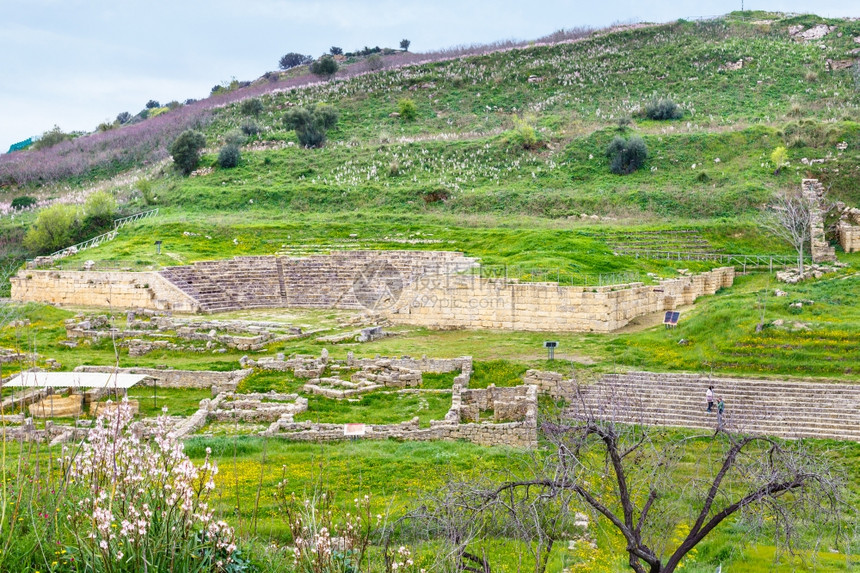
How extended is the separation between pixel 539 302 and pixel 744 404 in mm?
11923

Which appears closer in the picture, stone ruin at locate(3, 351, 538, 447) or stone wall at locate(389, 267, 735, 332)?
stone ruin at locate(3, 351, 538, 447)

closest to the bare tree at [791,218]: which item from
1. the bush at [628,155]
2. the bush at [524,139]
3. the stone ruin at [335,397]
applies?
the bush at [628,155]

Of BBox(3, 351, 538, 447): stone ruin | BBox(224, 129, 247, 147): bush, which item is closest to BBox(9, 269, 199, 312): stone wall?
BBox(3, 351, 538, 447): stone ruin

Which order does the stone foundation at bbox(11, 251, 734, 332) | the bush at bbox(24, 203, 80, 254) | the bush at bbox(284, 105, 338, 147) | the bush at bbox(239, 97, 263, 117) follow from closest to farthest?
the stone foundation at bbox(11, 251, 734, 332), the bush at bbox(24, 203, 80, 254), the bush at bbox(284, 105, 338, 147), the bush at bbox(239, 97, 263, 117)

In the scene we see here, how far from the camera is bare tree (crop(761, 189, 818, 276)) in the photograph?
35.8 m

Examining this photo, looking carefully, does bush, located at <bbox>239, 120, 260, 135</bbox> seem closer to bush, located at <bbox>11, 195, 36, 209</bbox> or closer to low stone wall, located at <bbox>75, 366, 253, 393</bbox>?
bush, located at <bbox>11, 195, 36, 209</bbox>

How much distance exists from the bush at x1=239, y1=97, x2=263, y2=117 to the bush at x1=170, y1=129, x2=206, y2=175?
19.2 meters

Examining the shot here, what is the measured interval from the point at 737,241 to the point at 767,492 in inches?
1316

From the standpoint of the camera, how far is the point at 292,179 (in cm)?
5834

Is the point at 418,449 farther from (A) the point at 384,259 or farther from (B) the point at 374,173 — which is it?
(B) the point at 374,173

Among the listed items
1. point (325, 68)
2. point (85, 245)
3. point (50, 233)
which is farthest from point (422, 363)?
point (325, 68)

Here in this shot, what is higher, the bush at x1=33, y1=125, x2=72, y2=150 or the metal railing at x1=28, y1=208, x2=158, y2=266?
the bush at x1=33, y1=125, x2=72, y2=150

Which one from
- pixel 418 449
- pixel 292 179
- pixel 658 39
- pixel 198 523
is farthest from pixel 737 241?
pixel 658 39

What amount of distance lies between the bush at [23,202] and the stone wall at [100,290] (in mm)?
23262
